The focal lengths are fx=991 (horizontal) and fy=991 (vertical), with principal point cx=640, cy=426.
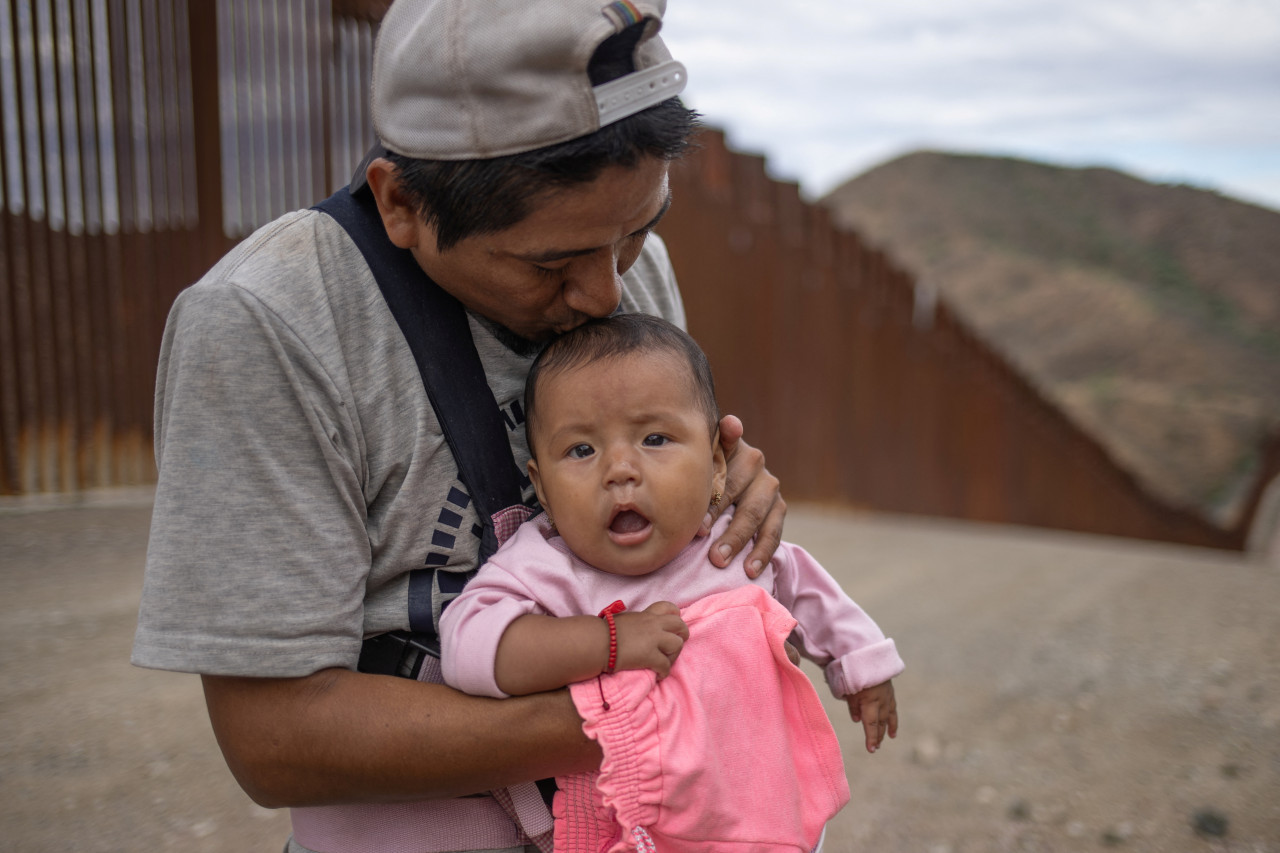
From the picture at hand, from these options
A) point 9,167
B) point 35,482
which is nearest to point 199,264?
point 9,167

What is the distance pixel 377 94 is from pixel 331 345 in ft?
1.30

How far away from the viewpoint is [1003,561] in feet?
19.7

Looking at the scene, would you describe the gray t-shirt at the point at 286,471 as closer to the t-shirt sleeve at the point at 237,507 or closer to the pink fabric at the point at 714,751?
the t-shirt sleeve at the point at 237,507

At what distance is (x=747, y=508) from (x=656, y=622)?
14.0 inches

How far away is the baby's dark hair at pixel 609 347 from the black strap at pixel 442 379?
115mm

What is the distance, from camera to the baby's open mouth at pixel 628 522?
1.62 meters

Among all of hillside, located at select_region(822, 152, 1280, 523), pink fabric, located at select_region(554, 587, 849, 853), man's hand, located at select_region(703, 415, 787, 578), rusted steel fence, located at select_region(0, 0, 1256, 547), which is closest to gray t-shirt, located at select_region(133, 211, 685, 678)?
pink fabric, located at select_region(554, 587, 849, 853)

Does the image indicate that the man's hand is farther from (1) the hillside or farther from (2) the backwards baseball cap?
(1) the hillside

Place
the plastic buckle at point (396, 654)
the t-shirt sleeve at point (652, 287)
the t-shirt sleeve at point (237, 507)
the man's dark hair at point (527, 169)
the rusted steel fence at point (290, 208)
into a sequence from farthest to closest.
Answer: the rusted steel fence at point (290, 208)
the t-shirt sleeve at point (652, 287)
the plastic buckle at point (396, 654)
the man's dark hair at point (527, 169)
the t-shirt sleeve at point (237, 507)

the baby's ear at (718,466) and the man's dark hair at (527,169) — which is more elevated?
the man's dark hair at (527,169)

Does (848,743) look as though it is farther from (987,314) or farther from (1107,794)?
(987,314)

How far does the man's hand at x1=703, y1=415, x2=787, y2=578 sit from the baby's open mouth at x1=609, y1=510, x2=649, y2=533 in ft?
0.49

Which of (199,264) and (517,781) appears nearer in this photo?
(517,781)

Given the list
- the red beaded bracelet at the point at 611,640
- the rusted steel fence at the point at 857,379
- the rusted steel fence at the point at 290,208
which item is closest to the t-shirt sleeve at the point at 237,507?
the red beaded bracelet at the point at 611,640
